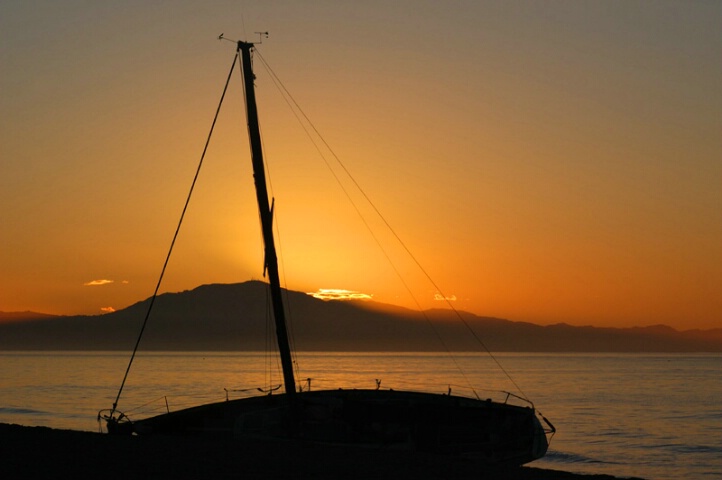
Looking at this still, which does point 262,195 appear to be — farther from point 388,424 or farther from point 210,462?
point 210,462

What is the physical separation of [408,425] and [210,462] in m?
12.0

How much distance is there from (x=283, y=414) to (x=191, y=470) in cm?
1119

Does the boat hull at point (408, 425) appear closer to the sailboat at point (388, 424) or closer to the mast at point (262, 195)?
the sailboat at point (388, 424)

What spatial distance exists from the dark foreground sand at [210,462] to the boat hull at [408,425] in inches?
222

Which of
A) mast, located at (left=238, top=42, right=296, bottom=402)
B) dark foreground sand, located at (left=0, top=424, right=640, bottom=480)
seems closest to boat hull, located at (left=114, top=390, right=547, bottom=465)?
mast, located at (left=238, top=42, right=296, bottom=402)

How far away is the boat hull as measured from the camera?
101 ft

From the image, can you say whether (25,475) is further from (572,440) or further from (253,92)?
(572,440)

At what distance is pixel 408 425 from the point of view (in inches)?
1220

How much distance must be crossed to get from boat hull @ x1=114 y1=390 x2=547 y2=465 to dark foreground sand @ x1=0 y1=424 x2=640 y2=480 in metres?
5.64

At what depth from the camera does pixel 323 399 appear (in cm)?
3139

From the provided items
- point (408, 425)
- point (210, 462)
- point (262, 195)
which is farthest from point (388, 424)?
point (210, 462)

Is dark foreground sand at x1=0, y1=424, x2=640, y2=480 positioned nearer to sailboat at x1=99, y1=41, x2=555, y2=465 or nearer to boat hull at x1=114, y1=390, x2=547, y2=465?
sailboat at x1=99, y1=41, x2=555, y2=465

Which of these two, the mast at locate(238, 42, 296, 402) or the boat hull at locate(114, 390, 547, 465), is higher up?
the mast at locate(238, 42, 296, 402)

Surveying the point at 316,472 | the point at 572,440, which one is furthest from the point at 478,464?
the point at 572,440
